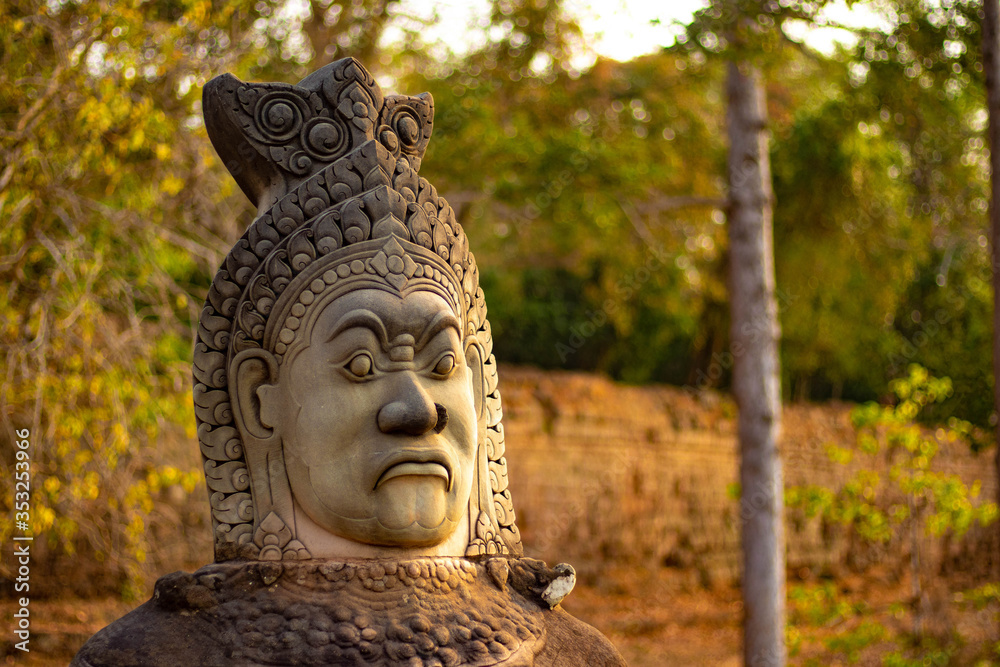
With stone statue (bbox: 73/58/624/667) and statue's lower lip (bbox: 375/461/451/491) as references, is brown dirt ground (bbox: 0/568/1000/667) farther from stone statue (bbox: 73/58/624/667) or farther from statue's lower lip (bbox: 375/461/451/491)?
statue's lower lip (bbox: 375/461/451/491)

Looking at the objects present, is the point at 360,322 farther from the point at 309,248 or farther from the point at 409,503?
the point at 409,503

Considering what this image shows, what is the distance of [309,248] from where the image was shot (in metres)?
2.35

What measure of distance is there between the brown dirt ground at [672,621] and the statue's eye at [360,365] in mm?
4108

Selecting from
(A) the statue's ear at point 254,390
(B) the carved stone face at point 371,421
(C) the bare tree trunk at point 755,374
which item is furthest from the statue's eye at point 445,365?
(C) the bare tree trunk at point 755,374

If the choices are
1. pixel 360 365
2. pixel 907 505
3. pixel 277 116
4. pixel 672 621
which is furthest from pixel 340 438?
pixel 672 621

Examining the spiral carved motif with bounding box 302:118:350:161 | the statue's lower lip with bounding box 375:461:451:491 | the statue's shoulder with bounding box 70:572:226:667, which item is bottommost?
the statue's shoulder with bounding box 70:572:226:667

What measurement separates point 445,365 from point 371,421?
0.25 metres

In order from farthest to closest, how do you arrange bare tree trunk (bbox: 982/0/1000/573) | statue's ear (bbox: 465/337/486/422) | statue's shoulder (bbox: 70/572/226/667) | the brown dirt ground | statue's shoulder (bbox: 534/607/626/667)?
the brown dirt ground
bare tree trunk (bbox: 982/0/1000/573)
statue's ear (bbox: 465/337/486/422)
statue's shoulder (bbox: 534/607/626/667)
statue's shoulder (bbox: 70/572/226/667)

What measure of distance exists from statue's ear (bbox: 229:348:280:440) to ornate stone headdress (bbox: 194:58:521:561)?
28 millimetres

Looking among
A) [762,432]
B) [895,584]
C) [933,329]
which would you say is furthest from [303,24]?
[895,584]

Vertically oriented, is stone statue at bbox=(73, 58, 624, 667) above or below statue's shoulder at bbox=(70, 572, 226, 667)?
above

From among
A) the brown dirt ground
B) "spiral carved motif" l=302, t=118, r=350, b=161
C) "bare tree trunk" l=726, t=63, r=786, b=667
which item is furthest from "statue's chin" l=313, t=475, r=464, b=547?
"bare tree trunk" l=726, t=63, r=786, b=667

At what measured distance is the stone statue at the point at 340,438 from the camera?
2.11 m

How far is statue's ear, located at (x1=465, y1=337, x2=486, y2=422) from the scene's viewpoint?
2.59 m
